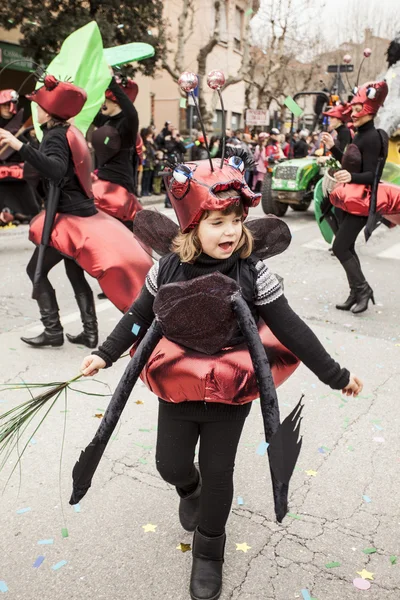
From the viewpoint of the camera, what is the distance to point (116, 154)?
5.76 meters

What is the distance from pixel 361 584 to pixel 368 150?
3.96 m

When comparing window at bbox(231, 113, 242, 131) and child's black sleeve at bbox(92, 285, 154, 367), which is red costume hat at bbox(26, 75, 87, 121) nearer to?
child's black sleeve at bbox(92, 285, 154, 367)

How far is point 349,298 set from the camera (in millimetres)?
5961

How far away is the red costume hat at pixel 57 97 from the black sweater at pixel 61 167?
114 mm

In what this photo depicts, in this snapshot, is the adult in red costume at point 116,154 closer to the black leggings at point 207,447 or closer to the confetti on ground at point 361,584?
the black leggings at point 207,447

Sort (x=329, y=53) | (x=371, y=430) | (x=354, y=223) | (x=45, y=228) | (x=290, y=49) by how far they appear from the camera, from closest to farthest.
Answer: (x=371, y=430)
(x=45, y=228)
(x=354, y=223)
(x=290, y=49)
(x=329, y=53)

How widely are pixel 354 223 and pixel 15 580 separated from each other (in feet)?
14.3

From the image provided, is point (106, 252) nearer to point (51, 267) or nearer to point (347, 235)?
point (51, 267)

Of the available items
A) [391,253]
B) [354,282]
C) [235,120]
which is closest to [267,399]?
[354,282]

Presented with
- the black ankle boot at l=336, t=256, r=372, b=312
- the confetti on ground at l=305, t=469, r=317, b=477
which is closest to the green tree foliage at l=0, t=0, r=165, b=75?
the black ankle boot at l=336, t=256, r=372, b=312

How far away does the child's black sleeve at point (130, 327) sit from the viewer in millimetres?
2219

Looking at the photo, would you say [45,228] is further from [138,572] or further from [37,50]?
[37,50]

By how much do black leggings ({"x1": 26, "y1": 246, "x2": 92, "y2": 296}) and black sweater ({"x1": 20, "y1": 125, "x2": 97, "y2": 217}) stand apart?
13.2 inches

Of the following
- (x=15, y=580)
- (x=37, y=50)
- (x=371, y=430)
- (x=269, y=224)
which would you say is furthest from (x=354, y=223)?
(x=37, y=50)
